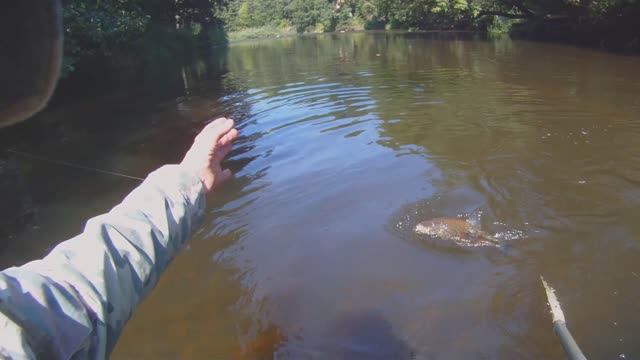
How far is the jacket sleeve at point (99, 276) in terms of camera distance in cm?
104

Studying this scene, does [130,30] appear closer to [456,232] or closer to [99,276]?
[456,232]

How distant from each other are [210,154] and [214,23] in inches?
1846

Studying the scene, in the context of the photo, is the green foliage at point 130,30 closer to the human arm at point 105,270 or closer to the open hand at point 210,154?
the open hand at point 210,154

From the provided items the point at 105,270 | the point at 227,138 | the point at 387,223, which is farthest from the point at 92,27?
the point at 105,270

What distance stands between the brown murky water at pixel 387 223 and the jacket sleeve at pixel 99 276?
8.20 feet

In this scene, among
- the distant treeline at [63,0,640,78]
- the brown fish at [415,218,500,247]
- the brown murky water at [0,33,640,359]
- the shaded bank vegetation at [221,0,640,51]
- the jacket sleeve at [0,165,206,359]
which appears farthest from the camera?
the shaded bank vegetation at [221,0,640,51]

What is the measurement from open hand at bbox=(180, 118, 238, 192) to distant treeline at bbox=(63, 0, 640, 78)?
9.86 m

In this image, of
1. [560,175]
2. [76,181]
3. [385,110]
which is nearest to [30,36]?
[560,175]

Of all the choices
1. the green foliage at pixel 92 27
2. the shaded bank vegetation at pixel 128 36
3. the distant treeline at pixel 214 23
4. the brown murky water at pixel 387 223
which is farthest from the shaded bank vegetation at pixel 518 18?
the green foliage at pixel 92 27

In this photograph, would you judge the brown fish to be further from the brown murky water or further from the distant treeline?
the distant treeline

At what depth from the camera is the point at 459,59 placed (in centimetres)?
2095

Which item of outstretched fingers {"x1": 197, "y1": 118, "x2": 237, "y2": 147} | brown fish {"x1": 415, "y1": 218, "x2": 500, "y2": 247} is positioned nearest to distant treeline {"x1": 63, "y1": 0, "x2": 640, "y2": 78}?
brown fish {"x1": 415, "y1": 218, "x2": 500, "y2": 247}

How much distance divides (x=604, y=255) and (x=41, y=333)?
4.97 m

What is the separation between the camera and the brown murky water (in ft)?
12.8
